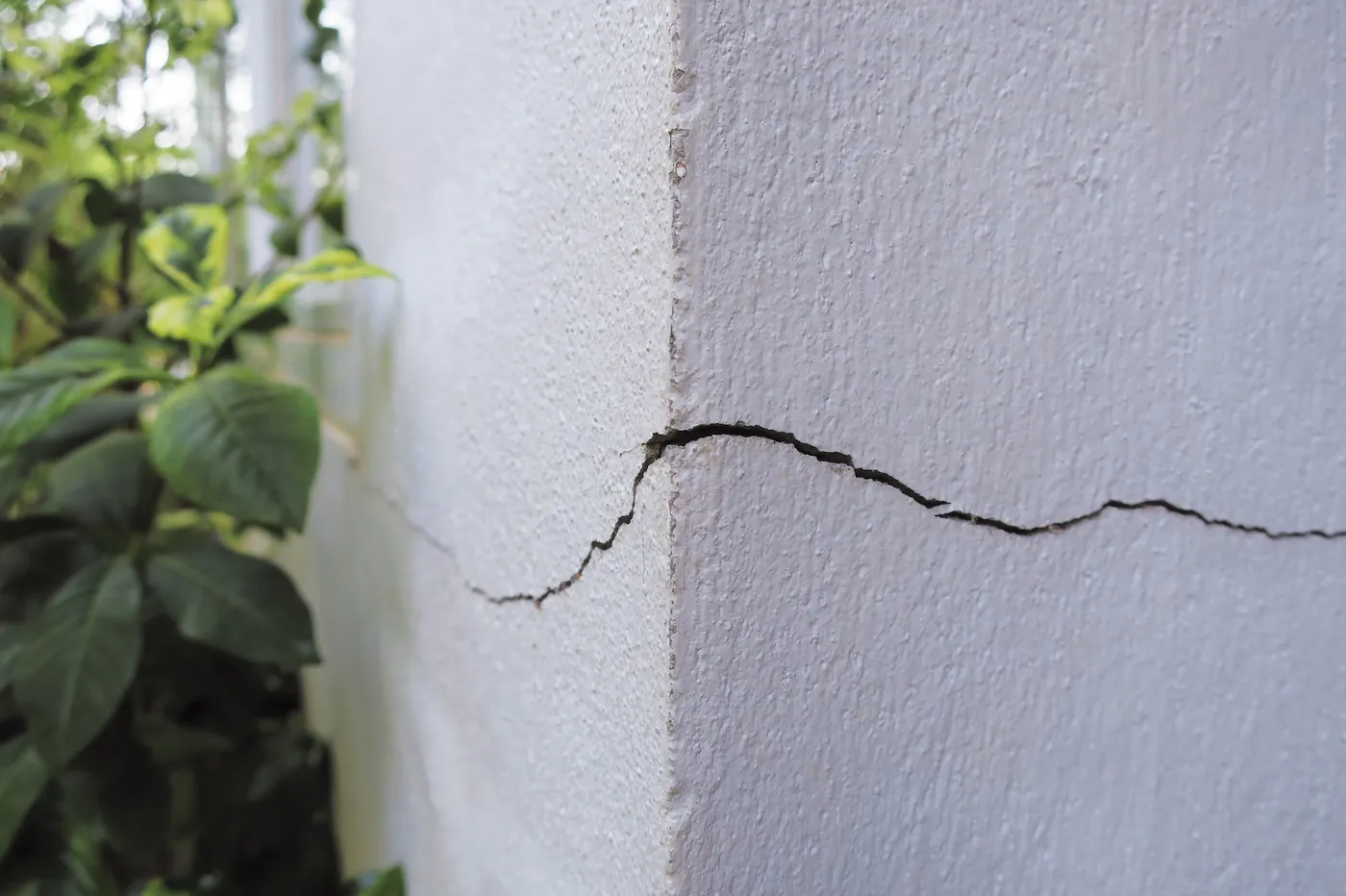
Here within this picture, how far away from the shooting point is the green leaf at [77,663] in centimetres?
73

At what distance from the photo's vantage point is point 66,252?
1.23 meters

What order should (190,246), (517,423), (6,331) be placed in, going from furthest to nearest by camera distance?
(6,331) < (190,246) < (517,423)

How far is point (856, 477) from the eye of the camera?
1.48 ft

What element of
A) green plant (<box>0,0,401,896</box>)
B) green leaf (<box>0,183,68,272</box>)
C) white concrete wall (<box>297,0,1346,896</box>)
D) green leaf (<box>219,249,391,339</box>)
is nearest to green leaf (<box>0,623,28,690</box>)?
green plant (<box>0,0,401,896</box>)

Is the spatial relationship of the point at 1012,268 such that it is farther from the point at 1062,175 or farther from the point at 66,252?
the point at 66,252

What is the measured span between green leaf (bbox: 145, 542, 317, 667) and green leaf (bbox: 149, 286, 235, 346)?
0.19 metres

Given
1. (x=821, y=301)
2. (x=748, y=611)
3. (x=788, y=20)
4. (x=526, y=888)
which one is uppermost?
(x=788, y=20)

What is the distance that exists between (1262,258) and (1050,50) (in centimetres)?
18

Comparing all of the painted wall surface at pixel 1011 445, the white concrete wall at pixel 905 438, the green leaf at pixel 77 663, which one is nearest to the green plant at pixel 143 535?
the green leaf at pixel 77 663

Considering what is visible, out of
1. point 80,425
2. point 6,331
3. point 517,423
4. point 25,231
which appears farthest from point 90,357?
point 517,423

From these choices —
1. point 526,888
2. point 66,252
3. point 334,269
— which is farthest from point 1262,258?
point 66,252

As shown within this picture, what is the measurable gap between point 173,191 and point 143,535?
17.9 inches

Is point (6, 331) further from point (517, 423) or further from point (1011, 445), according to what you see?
point (1011, 445)

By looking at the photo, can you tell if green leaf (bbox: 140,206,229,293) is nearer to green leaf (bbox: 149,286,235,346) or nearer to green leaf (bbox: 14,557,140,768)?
green leaf (bbox: 149,286,235,346)
